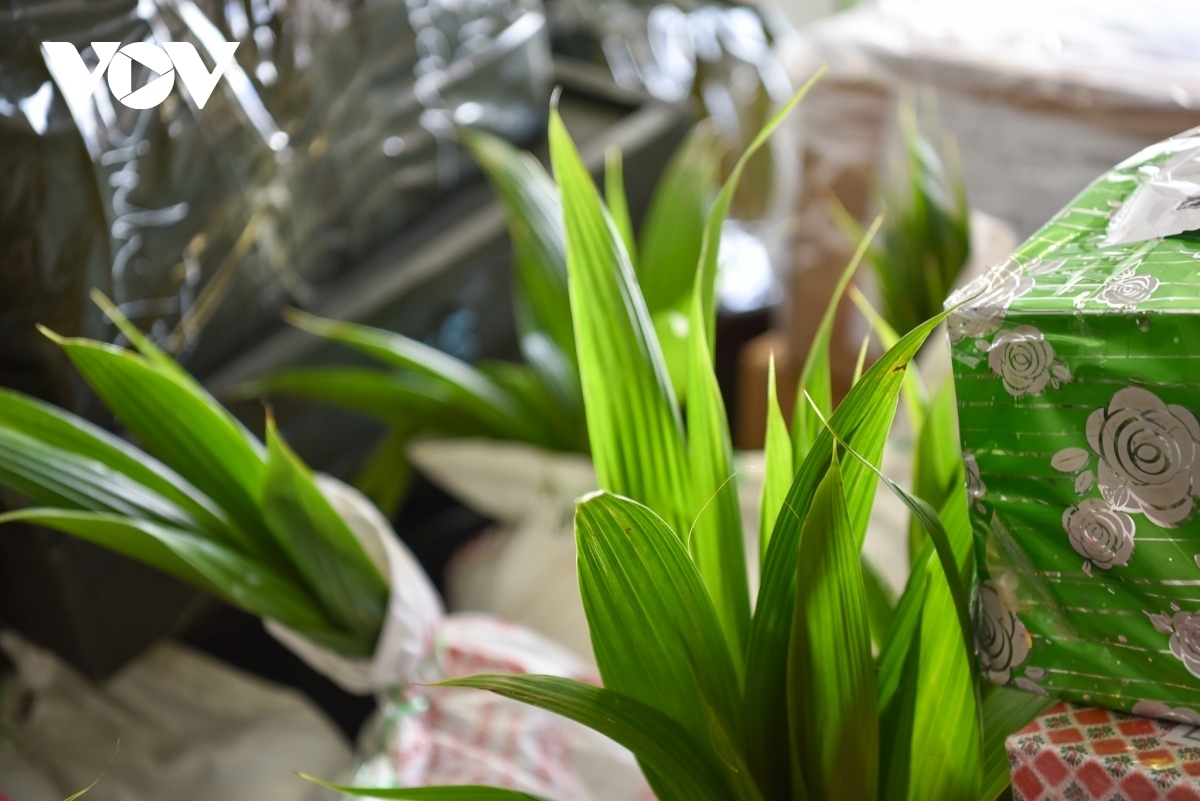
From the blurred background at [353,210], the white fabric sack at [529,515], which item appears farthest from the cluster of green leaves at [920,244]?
the white fabric sack at [529,515]

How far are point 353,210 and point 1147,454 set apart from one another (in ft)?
2.60

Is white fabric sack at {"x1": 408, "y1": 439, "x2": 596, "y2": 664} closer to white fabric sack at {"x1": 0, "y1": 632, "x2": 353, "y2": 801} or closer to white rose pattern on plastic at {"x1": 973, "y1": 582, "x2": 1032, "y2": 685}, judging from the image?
white fabric sack at {"x1": 0, "y1": 632, "x2": 353, "y2": 801}

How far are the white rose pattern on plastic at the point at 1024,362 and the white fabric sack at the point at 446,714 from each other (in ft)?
1.33

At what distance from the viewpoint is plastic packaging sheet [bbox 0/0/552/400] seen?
716 millimetres

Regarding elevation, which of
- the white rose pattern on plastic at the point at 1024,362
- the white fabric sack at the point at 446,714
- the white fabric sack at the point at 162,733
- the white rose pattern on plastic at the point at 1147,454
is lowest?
the white fabric sack at the point at 162,733

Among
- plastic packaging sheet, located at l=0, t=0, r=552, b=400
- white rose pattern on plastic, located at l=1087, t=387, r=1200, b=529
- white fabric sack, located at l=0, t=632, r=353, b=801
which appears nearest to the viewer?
white rose pattern on plastic, located at l=1087, t=387, r=1200, b=529

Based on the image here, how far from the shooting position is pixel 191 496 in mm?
718

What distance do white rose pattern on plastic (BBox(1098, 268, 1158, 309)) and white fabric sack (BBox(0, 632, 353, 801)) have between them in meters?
0.66

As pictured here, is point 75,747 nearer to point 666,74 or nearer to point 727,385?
point 727,385

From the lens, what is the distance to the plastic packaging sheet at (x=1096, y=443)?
1.38 feet

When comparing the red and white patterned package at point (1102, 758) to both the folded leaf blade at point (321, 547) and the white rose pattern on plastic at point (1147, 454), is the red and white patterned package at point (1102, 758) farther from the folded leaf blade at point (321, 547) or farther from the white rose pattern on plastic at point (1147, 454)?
the folded leaf blade at point (321, 547)

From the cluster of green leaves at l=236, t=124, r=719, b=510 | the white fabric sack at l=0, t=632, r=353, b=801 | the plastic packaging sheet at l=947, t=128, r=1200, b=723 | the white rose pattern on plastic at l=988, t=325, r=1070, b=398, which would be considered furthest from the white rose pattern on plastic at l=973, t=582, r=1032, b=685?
the white fabric sack at l=0, t=632, r=353, b=801

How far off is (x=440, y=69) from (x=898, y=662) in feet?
2.51

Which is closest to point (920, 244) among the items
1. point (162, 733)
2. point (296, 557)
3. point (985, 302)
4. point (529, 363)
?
point (529, 363)
